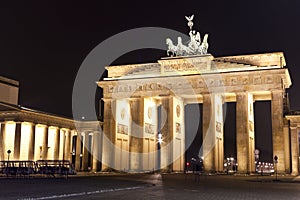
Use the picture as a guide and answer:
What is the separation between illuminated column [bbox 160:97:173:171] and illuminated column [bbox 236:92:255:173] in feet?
28.8

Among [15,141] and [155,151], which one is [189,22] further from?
[15,141]

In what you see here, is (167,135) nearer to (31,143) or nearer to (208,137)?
(208,137)

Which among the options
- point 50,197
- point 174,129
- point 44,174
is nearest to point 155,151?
point 174,129

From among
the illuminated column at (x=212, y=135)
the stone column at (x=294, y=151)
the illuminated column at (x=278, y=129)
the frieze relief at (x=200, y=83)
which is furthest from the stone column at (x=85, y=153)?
the stone column at (x=294, y=151)

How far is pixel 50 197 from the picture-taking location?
52.3ft

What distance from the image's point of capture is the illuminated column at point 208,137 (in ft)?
169

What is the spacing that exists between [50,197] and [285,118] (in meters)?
39.7

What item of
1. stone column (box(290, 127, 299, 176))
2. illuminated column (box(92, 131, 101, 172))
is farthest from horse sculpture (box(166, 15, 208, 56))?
illuminated column (box(92, 131, 101, 172))

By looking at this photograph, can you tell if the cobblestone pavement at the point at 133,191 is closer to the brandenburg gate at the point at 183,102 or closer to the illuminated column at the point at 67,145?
the brandenburg gate at the point at 183,102

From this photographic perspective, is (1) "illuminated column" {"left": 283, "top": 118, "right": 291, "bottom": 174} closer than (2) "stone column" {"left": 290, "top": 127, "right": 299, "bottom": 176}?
No

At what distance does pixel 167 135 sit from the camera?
5484 centimetres

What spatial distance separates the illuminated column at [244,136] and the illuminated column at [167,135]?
8777mm

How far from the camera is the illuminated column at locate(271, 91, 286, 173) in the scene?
4894cm

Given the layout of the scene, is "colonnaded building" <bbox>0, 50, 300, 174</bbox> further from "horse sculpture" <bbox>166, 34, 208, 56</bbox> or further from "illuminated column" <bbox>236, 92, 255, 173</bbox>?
"horse sculpture" <bbox>166, 34, 208, 56</bbox>
